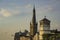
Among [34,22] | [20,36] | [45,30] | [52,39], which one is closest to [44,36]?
[45,30]

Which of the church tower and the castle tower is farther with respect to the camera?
the church tower

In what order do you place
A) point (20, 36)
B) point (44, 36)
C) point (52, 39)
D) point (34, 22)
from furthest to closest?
point (20, 36), point (34, 22), point (44, 36), point (52, 39)

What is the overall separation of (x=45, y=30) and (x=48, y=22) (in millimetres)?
1796

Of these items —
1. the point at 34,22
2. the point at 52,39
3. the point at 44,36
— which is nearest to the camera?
the point at 52,39

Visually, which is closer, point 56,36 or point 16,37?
point 56,36

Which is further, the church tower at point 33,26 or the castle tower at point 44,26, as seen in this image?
the church tower at point 33,26

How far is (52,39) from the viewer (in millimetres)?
59719

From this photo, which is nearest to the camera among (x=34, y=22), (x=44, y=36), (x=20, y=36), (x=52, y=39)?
(x=52, y=39)

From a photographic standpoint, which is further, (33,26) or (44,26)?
(33,26)

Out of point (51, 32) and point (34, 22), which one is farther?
point (34, 22)

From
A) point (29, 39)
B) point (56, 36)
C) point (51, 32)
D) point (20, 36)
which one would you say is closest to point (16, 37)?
point (20, 36)

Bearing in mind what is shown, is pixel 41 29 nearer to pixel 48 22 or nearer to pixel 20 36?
pixel 48 22

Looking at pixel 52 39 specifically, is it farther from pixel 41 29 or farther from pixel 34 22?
Answer: pixel 34 22

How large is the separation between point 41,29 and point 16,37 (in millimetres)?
38733
